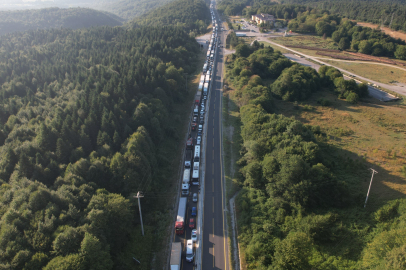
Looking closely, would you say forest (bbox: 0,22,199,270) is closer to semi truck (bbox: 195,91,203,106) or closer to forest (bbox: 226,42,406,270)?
semi truck (bbox: 195,91,203,106)

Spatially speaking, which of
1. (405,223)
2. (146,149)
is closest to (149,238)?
(146,149)

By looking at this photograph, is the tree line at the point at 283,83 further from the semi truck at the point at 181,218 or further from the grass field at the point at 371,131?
the semi truck at the point at 181,218

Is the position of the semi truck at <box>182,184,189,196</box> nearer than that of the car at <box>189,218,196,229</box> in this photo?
No

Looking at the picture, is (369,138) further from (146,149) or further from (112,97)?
(112,97)

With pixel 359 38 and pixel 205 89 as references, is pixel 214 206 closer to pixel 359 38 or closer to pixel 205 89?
pixel 205 89

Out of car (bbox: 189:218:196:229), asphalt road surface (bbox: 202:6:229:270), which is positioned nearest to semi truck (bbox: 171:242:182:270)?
asphalt road surface (bbox: 202:6:229:270)

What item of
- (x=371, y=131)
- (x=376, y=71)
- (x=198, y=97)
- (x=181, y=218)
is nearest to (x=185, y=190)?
(x=181, y=218)

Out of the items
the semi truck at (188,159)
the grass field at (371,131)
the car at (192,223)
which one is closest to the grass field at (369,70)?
the grass field at (371,131)
